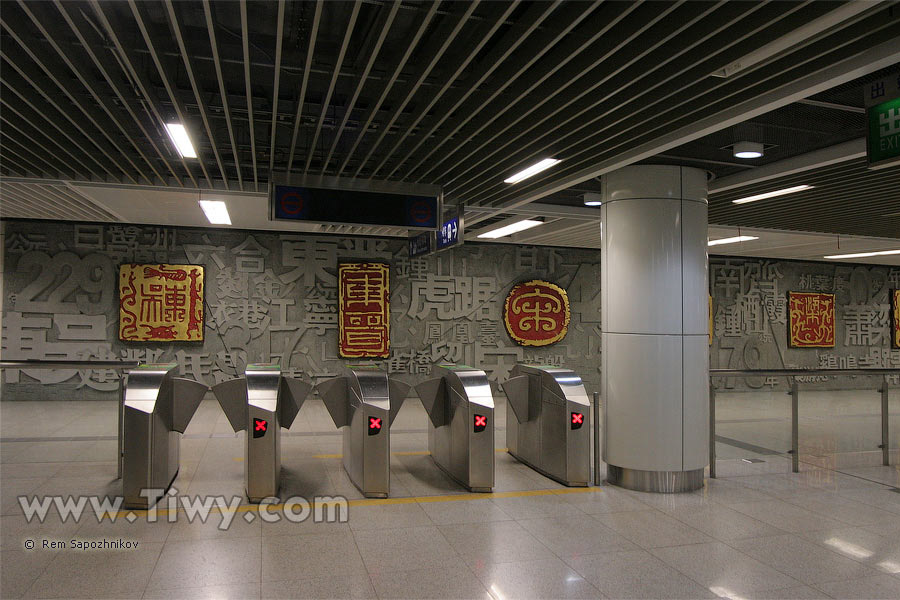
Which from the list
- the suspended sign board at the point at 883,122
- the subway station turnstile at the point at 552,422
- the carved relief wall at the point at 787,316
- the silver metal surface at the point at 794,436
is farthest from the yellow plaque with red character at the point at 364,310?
the suspended sign board at the point at 883,122

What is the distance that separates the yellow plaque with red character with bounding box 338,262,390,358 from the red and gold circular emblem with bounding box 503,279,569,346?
2152mm

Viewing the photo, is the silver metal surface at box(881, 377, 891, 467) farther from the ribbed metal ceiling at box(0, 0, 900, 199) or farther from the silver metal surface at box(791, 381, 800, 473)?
the ribbed metal ceiling at box(0, 0, 900, 199)

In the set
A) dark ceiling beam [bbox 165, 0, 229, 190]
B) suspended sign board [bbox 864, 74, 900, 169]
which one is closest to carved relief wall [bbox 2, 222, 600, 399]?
dark ceiling beam [bbox 165, 0, 229, 190]

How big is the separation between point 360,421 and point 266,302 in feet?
16.8

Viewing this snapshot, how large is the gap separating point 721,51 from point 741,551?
2.87 m

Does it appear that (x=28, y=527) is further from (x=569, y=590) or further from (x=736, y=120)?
(x=736, y=120)

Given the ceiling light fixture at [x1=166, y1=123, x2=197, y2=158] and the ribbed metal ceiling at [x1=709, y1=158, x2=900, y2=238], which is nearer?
the ceiling light fixture at [x1=166, y1=123, x2=197, y2=158]

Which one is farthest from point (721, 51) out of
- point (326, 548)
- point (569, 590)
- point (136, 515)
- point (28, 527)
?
point (28, 527)

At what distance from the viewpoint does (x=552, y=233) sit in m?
9.23

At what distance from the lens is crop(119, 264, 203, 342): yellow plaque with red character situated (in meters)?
9.04

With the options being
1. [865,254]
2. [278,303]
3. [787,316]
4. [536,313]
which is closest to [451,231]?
Result: [278,303]

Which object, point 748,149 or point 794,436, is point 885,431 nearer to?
point 794,436

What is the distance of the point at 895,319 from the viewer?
13227 mm

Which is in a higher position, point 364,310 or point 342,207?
point 342,207
